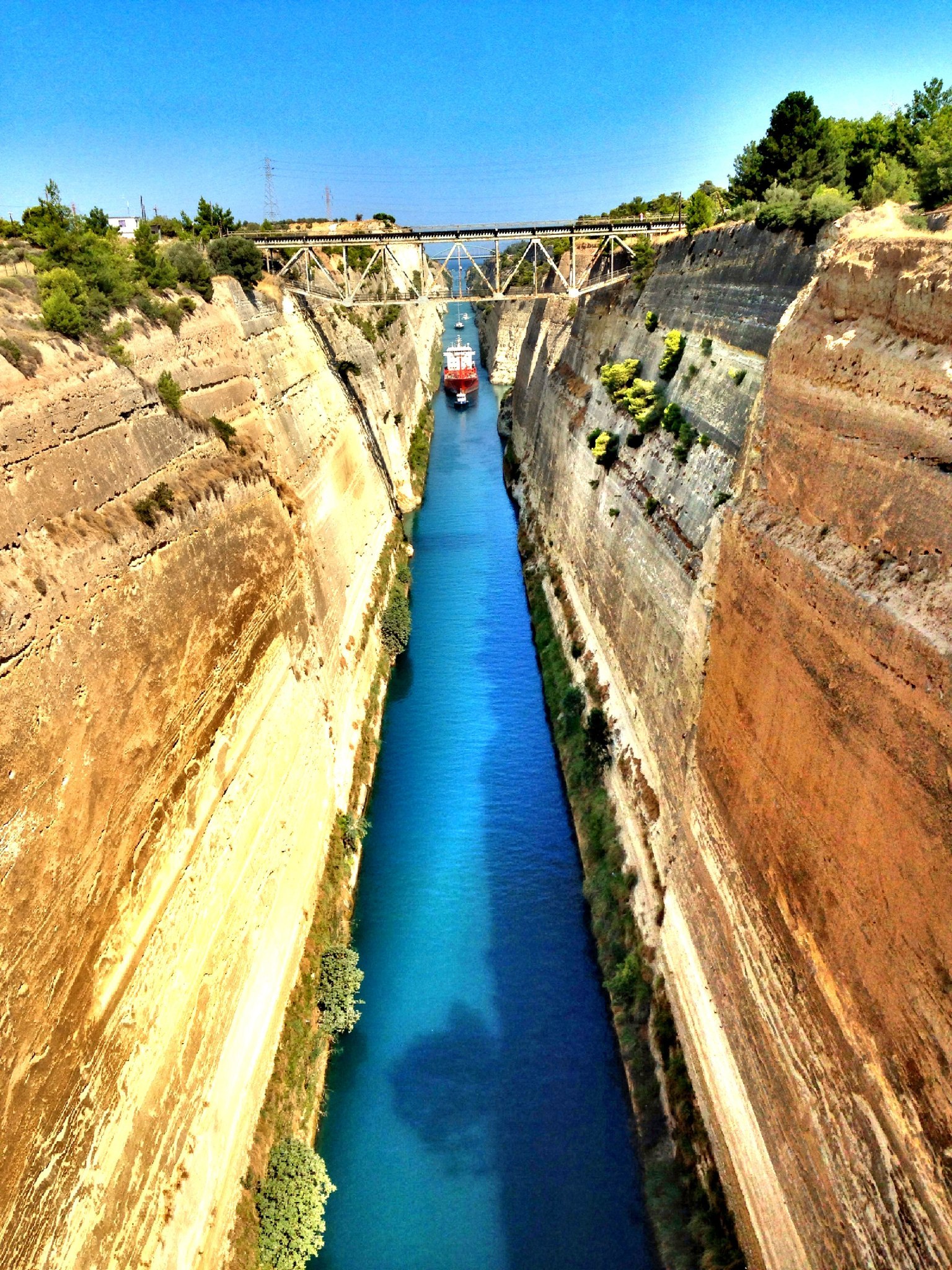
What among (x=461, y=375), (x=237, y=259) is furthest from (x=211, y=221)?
(x=461, y=375)

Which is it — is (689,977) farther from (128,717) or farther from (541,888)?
(128,717)

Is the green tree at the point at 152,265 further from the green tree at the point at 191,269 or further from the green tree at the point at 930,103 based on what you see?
the green tree at the point at 930,103

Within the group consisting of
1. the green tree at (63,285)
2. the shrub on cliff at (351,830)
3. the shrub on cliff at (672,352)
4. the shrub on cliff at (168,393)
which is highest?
the green tree at (63,285)

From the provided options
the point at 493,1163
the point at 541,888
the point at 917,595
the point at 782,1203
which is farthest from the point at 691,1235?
the point at 917,595

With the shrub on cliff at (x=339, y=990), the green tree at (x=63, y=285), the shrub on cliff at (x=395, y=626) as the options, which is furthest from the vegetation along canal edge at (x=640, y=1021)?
the green tree at (x=63, y=285)

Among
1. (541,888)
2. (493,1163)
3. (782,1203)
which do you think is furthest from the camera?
(541,888)

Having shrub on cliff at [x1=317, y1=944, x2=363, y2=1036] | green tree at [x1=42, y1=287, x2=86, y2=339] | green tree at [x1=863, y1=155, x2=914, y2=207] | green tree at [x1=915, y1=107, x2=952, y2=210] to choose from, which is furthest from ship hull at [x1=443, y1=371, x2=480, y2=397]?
shrub on cliff at [x1=317, y1=944, x2=363, y2=1036]

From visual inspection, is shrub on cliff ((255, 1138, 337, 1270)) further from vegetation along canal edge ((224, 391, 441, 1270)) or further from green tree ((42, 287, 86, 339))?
green tree ((42, 287, 86, 339))
